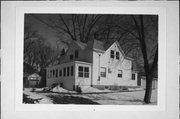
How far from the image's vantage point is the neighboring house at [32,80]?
2014 millimetres

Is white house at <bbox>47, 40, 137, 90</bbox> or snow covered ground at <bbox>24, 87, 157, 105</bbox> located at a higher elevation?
white house at <bbox>47, 40, 137, 90</bbox>

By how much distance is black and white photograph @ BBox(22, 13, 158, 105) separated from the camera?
202cm

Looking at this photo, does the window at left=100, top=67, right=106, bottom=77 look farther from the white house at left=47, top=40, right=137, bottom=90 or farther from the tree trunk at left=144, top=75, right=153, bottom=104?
the tree trunk at left=144, top=75, right=153, bottom=104

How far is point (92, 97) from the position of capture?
202 centimetres

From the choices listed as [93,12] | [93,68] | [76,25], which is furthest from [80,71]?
[93,12]

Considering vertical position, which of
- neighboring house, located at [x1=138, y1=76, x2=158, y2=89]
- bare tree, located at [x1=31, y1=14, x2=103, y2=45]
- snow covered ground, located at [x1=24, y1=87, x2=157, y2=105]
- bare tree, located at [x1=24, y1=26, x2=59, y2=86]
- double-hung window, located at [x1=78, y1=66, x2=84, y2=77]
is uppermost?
bare tree, located at [x1=31, y1=14, x2=103, y2=45]

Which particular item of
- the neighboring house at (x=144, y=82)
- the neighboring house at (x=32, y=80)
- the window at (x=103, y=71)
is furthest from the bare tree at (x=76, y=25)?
the neighboring house at (x=144, y=82)

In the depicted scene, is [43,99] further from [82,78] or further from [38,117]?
[82,78]

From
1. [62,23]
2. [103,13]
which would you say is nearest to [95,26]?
[103,13]

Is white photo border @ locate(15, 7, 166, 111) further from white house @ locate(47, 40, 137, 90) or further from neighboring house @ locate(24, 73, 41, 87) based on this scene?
white house @ locate(47, 40, 137, 90)

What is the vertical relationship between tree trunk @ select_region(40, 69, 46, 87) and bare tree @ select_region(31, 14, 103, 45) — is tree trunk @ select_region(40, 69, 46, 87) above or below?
below

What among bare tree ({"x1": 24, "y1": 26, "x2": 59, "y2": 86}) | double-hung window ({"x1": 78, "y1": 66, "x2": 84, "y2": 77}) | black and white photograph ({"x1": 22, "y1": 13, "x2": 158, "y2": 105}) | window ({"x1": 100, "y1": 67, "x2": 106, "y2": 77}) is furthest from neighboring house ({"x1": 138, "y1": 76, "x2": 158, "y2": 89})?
bare tree ({"x1": 24, "y1": 26, "x2": 59, "y2": 86})

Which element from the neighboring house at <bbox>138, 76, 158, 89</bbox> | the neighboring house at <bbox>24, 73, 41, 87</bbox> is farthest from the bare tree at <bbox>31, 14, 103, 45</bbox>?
the neighboring house at <bbox>138, 76, 158, 89</bbox>

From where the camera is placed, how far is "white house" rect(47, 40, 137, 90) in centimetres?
202
